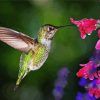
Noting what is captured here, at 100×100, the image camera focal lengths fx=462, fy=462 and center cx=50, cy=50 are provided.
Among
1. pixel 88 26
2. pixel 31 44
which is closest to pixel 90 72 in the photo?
pixel 88 26

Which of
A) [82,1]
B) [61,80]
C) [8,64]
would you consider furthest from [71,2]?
[61,80]

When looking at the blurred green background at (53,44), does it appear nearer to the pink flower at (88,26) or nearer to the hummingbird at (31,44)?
the hummingbird at (31,44)

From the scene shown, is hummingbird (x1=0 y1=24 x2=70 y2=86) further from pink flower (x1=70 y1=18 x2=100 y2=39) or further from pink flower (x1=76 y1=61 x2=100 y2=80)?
pink flower (x1=76 y1=61 x2=100 y2=80)

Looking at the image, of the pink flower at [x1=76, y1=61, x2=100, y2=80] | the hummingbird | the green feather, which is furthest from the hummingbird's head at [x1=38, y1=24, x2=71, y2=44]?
the pink flower at [x1=76, y1=61, x2=100, y2=80]

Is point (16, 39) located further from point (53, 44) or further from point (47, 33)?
point (53, 44)

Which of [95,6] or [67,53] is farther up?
[95,6]

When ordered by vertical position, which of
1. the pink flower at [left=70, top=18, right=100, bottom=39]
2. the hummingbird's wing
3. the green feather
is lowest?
the green feather

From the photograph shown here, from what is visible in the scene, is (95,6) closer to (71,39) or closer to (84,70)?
(71,39)

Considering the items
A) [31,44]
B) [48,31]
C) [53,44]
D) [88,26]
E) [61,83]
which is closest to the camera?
A: [88,26]
